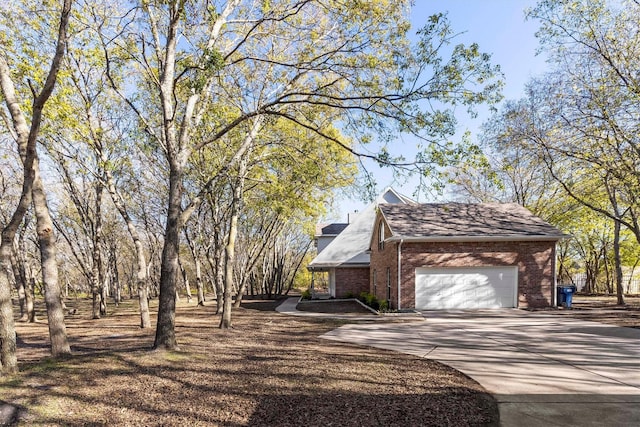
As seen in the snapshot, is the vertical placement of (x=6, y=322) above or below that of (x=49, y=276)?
below

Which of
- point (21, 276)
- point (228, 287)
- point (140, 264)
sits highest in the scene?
point (140, 264)

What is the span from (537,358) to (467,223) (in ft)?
37.6

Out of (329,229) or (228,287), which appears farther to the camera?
(329,229)

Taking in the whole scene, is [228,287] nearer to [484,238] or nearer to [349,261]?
[484,238]

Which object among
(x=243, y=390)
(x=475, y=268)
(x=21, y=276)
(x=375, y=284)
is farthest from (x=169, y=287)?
(x=375, y=284)

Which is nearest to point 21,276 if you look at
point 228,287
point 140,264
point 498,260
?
point 140,264

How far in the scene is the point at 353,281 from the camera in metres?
25.4

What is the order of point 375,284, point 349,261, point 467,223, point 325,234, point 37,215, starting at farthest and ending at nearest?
1. point 325,234
2. point 349,261
3. point 375,284
4. point 467,223
5. point 37,215

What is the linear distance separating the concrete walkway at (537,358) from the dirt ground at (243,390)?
532mm

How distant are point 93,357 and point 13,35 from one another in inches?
395

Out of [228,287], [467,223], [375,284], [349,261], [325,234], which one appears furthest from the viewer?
[325,234]

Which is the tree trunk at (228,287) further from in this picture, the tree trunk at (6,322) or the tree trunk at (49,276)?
the tree trunk at (6,322)

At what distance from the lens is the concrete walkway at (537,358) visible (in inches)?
186

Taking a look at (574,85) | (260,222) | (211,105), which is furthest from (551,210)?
(211,105)
